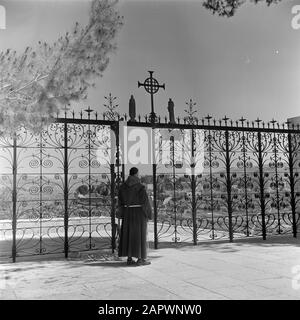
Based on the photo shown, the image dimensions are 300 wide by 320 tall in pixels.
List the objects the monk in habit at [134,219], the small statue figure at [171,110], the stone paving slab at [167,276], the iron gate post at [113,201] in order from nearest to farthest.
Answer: the stone paving slab at [167,276] → the monk in habit at [134,219] → the iron gate post at [113,201] → the small statue figure at [171,110]

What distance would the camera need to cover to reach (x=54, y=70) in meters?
6.94

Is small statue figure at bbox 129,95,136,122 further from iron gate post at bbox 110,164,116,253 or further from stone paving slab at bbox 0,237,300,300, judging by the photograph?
stone paving slab at bbox 0,237,300,300

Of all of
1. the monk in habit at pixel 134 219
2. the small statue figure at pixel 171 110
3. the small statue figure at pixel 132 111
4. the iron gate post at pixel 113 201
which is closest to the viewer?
the monk in habit at pixel 134 219

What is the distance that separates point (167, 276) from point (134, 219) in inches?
60.1

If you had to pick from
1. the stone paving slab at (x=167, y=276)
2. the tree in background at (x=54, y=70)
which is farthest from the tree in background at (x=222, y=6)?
the stone paving slab at (x=167, y=276)

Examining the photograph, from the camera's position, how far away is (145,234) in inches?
292

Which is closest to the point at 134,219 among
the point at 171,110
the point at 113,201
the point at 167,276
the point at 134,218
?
the point at 134,218

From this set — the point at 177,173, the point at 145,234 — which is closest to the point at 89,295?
the point at 145,234

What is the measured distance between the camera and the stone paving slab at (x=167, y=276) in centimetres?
506

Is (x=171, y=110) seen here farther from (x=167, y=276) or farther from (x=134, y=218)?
(x=167, y=276)

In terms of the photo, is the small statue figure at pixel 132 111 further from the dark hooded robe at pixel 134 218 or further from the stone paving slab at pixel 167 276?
the stone paving slab at pixel 167 276

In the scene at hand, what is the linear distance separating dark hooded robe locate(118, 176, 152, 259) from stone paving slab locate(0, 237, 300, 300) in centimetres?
33

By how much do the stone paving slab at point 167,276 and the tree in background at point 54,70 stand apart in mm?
2626
